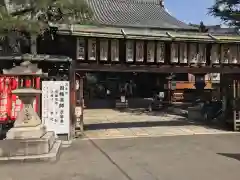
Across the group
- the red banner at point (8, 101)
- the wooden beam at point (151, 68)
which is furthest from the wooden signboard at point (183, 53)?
the red banner at point (8, 101)

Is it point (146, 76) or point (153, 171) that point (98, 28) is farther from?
point (146, 76)

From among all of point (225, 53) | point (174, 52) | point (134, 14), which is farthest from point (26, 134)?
point (134, 14)

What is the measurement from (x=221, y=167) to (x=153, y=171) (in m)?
1.72

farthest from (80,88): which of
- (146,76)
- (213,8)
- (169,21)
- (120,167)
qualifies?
(146,76)

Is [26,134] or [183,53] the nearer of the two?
[26,134]

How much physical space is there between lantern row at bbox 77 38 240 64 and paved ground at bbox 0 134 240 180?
11.7 feet

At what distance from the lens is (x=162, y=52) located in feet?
46.1

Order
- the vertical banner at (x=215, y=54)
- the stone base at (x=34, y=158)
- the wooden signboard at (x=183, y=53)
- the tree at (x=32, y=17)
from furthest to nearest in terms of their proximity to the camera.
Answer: the vertical banner at (x=215, y=54) → the wooden signboard at (x=183, y=53) → the tree at (x=32, y=17) → the stone base at (x=34, y=158)

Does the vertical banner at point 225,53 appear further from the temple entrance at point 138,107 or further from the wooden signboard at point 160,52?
the temple entrance at point 138,107

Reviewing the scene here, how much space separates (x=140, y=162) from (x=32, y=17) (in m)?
7.70

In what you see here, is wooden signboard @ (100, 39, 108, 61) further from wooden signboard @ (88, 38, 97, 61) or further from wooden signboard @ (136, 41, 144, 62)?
wooden signboard @ (136, 41, 144, 62)

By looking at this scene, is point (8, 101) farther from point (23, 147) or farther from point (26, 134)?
point (23, 147)

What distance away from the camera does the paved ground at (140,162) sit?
A: 743 centimetres

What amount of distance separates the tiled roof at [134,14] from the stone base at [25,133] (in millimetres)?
15763
